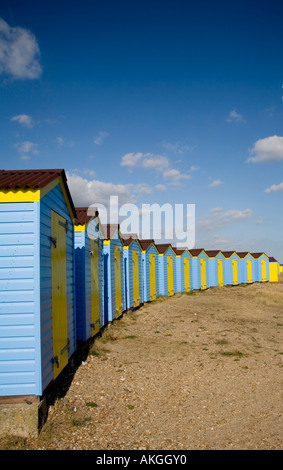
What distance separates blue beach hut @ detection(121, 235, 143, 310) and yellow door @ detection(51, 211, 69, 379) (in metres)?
8.63

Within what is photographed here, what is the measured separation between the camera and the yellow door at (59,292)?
5.86 m

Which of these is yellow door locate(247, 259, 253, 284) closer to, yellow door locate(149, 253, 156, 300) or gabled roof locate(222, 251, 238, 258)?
gabled roof locate(222, 251, 238, 258)

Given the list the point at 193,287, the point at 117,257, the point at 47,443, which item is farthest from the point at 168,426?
the point at 193,287

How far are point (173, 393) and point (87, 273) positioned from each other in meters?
3.76

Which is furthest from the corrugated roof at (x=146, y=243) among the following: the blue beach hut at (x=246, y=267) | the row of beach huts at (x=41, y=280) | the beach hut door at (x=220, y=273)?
the blue beach hut at (x=246, y=267)

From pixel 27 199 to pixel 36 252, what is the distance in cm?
77

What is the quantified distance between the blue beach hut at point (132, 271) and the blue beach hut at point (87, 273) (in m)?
4.93

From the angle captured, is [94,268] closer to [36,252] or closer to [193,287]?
[36,252]

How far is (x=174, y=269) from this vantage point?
24406mm

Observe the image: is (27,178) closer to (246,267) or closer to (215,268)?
(215,268)

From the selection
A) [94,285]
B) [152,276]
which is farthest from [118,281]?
[152,276]

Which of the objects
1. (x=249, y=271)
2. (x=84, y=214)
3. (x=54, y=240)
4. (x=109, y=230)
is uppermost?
(x=84, y=214)

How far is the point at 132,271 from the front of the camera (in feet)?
53.5

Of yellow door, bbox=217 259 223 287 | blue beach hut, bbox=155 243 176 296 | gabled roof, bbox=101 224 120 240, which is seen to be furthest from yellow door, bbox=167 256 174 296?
gabled roof, bbox=101 224 120 240
